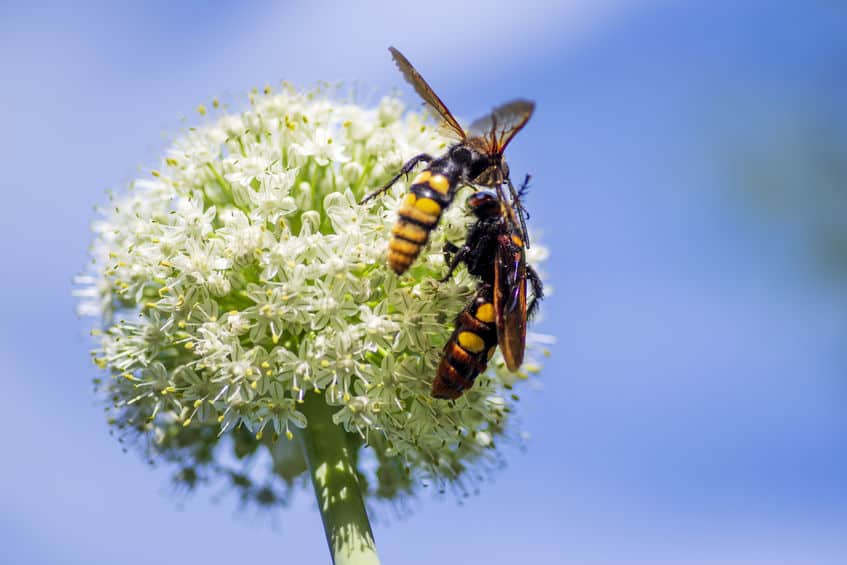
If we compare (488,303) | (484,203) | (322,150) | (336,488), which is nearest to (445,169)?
(484,203)

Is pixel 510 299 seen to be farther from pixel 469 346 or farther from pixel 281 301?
pixel 281 301

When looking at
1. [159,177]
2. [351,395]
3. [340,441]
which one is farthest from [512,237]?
[159,177]

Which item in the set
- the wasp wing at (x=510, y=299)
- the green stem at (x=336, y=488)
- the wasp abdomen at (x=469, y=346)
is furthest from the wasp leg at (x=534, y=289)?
the green stem at (x=336, y=488)

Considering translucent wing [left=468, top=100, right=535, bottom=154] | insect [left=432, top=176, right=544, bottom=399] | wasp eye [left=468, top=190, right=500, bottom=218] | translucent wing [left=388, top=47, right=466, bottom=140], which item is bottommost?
insect [left=432, top=176, right=544, bottom=399]

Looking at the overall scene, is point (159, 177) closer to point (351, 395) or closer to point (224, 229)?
point (224, 229)

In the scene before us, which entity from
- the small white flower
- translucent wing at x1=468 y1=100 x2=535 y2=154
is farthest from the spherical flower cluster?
translucent wing at x1=468 y1=100 x2=535 y2=154

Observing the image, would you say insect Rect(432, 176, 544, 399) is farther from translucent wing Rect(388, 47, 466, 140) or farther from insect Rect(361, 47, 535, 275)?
translucent wing Rect(388, 47, 466, 140)

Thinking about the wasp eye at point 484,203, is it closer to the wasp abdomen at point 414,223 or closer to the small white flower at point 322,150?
the wasp abdomen at point 414,223
